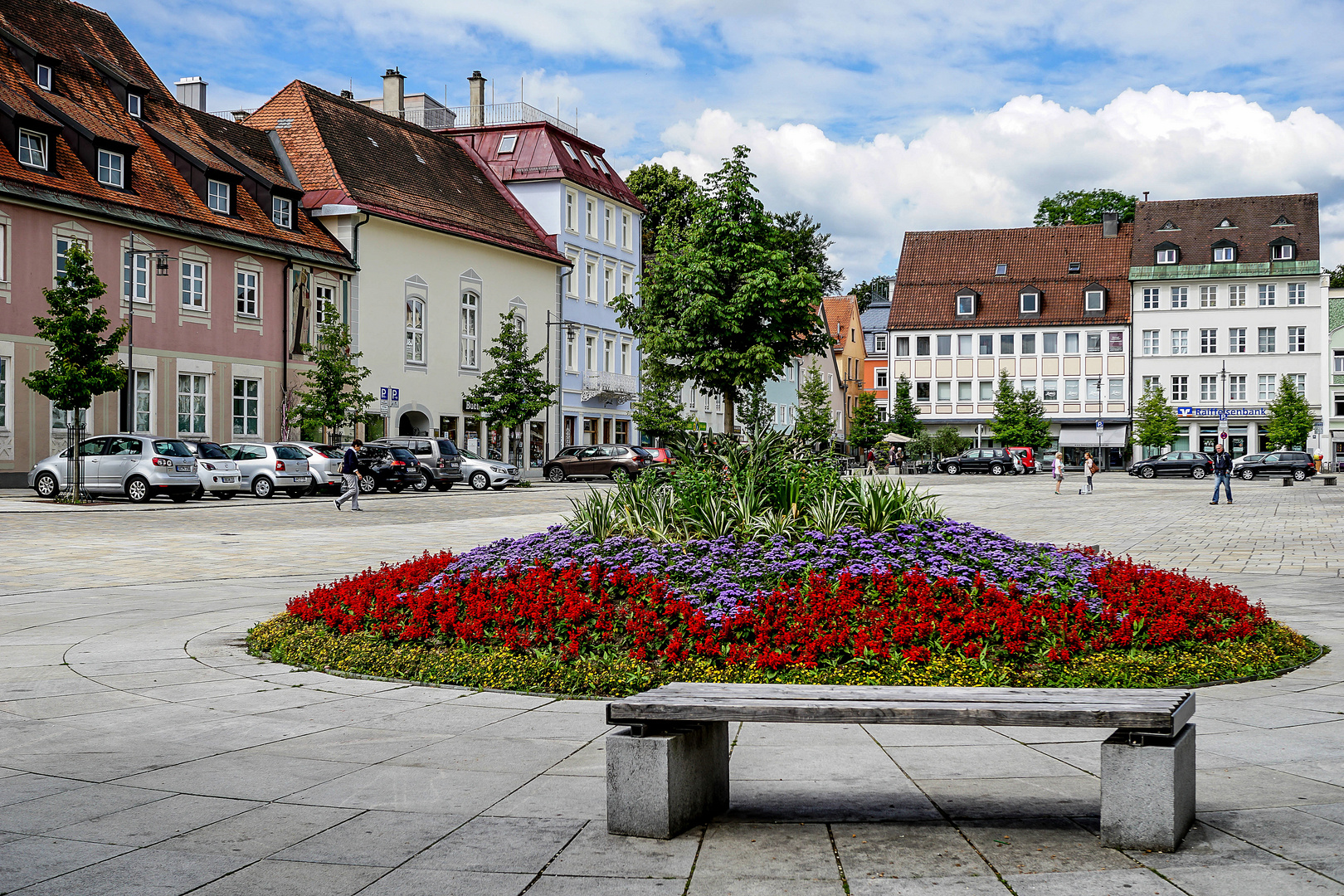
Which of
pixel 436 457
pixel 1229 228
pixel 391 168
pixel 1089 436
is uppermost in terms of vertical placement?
pixel 1229 228

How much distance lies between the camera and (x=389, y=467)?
38.6 metres

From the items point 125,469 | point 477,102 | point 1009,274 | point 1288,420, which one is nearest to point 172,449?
point 125,469

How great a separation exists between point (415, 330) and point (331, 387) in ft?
32.2

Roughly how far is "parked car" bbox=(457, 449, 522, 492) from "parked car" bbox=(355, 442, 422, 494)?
145 inches

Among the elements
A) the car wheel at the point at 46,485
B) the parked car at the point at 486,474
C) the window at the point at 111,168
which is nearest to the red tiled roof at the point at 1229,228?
the parked car at the point at 486,474

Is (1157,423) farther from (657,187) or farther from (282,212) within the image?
(282,212)

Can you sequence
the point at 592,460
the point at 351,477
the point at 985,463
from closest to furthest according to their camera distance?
the point at 351,477 → the point at 592,460 → the point at 985,463

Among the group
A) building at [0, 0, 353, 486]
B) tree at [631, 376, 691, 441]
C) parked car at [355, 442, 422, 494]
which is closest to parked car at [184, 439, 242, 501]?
building at [0, 0, 353, 486]

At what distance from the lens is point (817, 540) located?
28.9 feet

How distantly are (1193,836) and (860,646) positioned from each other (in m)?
2.96

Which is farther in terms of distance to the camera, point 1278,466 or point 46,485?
point 1278,466

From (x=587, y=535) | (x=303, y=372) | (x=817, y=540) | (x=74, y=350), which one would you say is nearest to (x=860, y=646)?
(x=817, y=540)

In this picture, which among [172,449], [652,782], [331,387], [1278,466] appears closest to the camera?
[652,782]

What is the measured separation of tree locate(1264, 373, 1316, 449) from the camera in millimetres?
77875
